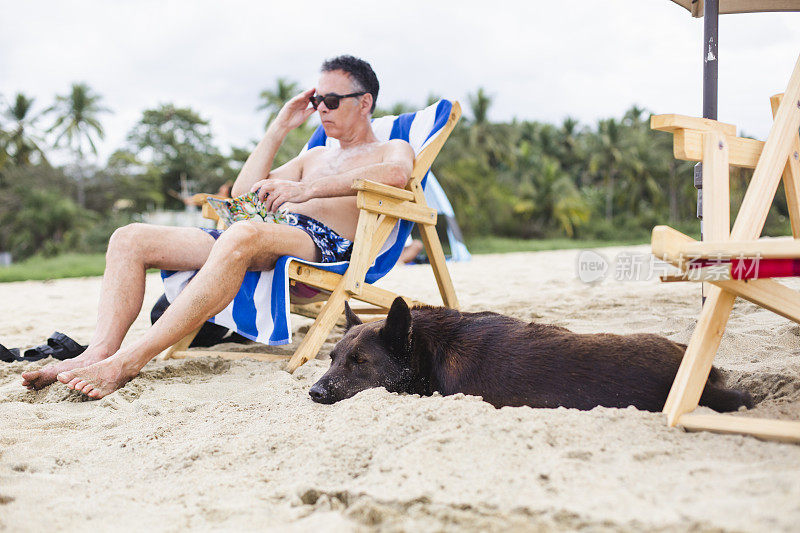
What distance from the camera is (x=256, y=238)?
2.91 metres

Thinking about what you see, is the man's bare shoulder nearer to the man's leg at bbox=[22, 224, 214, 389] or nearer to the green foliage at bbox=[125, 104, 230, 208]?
the man's leg at bbox=[22, 224, 214, 389]

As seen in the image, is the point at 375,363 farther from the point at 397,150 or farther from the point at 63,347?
the point at 63,347

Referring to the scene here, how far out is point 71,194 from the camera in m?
31.0

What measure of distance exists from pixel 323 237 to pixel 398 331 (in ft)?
3.89

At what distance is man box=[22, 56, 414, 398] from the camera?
267 centimetres

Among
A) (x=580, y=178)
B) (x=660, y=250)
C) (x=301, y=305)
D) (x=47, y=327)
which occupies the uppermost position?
(x=580, y=178)

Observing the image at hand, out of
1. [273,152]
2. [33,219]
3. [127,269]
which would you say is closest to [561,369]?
[127,269]

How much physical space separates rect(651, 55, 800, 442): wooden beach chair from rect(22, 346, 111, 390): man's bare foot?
2.36m

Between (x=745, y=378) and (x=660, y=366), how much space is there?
2.02ft

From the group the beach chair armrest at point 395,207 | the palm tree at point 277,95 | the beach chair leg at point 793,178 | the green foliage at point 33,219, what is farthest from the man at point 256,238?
the palm tree at point 277,95

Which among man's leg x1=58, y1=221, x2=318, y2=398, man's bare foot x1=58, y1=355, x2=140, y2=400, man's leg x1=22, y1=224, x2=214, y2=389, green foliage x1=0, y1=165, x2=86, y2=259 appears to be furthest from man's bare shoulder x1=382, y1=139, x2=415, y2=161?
green foliage x1=0, y1=165, x2=86, y2=259

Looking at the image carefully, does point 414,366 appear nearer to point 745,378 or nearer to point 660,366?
point 660,366

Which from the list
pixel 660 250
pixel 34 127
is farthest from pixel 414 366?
pixel 34 127

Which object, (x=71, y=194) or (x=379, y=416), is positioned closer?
(x=379, y=416)
